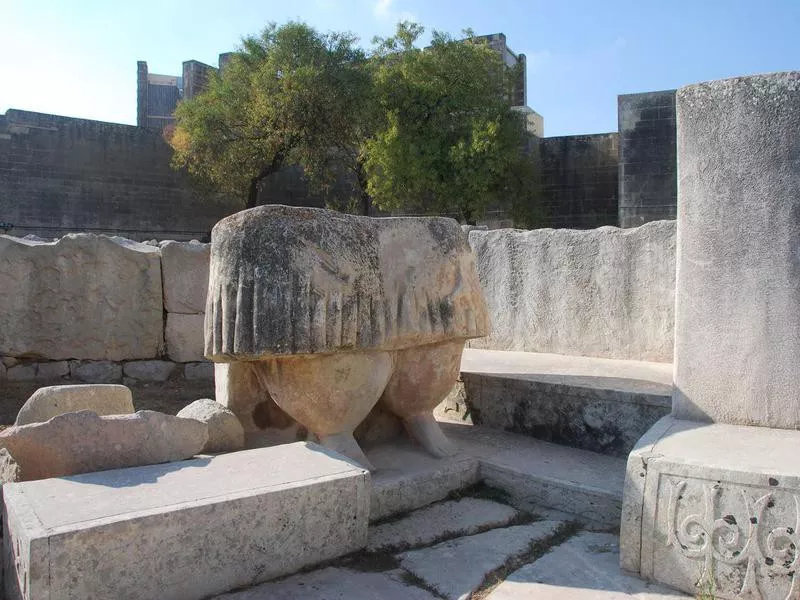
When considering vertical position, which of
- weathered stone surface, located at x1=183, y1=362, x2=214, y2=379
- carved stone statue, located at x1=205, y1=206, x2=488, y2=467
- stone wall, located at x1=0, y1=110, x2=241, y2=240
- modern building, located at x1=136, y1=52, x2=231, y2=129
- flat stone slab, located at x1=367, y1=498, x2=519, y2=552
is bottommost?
flat stone slab, located at x1=367, y1=498, x2=519, y2=552

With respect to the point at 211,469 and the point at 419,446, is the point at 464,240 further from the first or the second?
the point at 211,469

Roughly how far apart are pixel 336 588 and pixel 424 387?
110 cm

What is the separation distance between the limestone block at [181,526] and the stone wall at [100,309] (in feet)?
13.1

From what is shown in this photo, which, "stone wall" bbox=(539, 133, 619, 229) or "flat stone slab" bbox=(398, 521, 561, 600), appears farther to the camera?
"stone wall" bbox=(539, 133, 619, 229)

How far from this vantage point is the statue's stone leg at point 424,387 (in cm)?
299

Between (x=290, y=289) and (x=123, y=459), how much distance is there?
2.62ft

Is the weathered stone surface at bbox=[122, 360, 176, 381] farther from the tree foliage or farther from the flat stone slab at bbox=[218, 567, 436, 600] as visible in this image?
the tree foliage

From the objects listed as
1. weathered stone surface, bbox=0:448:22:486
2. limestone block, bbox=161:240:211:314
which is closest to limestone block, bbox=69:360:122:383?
limestone block, bbox=161:240:211:314

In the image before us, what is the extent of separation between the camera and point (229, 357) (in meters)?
2.58

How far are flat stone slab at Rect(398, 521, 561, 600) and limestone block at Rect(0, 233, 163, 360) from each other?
444cm

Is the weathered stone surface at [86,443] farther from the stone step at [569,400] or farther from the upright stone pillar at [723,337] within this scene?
the stone step at [569,400]

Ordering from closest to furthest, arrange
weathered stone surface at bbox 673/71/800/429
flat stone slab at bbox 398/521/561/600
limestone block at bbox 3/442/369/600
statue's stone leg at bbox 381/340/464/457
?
1. limestone block at bbox 3/442/369/600
2. flat stone slab at bbox 398/521/561/600
3. weathered stone surface at bbox 673/71/800/429
4. statue's stone leg at bbox 381/340/464/457

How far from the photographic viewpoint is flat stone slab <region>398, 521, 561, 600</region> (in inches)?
84.9

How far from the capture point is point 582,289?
14.6 ft
